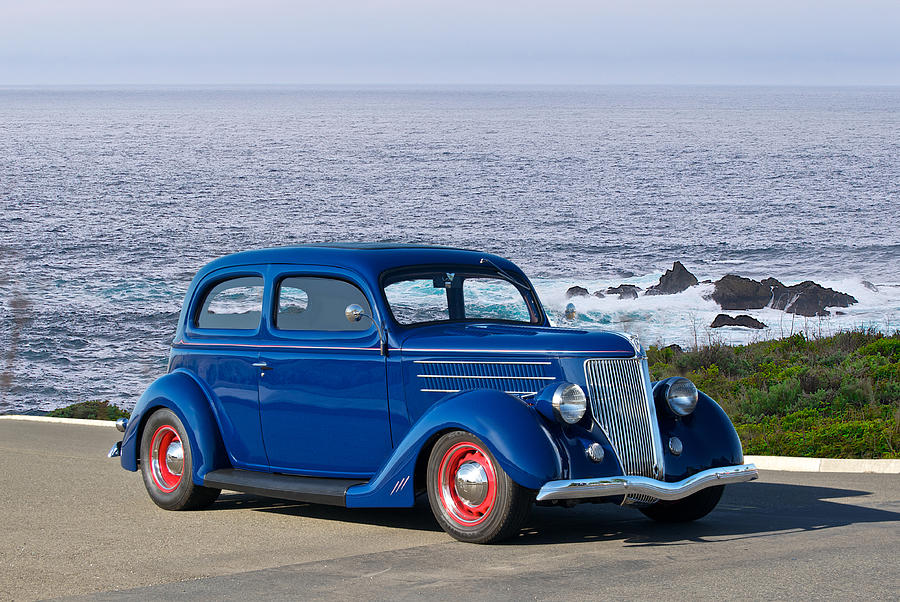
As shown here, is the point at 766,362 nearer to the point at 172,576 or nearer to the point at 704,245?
the point at 172,576

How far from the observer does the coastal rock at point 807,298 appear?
40.8 meters

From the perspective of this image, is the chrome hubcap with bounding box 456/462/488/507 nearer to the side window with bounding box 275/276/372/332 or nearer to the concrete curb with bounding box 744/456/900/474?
the side window with bounding box 275/276/372/332

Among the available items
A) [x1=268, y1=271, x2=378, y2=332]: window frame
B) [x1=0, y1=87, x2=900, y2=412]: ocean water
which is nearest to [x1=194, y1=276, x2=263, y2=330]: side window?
[x1=268, y1=271, x2=378, y2=332]: window frame

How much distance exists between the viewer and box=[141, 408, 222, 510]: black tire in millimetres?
8656

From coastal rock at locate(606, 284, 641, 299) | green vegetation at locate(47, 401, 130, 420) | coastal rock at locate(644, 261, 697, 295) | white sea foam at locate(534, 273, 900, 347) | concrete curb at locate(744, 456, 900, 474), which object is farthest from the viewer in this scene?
coastal rock at locate(644, 261, 697, 295)

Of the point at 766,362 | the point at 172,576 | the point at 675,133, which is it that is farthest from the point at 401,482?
the point at 675,133

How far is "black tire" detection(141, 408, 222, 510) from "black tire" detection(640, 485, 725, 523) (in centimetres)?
337

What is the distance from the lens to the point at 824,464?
10.6 m

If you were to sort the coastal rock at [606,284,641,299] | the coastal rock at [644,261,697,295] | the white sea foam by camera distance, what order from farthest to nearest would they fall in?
the coastal rock at [644,261,697,295] → the coastal rock at [606,284,641,299] → the white sea foam

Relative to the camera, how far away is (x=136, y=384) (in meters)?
33.5

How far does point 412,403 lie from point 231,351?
1.81 metres

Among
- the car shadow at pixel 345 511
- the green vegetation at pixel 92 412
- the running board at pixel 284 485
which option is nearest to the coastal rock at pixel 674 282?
the green vegetation at pixel 92 412

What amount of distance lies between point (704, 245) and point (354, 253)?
50.4 m

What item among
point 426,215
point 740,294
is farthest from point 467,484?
point 426,215
